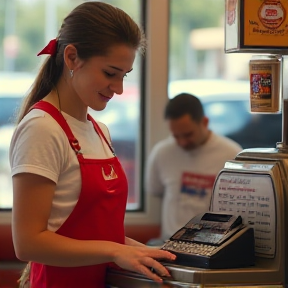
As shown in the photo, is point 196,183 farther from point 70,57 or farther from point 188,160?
point 70,57

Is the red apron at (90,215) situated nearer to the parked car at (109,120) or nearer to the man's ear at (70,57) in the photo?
the man's ear at (70,57)

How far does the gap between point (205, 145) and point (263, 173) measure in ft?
7.70

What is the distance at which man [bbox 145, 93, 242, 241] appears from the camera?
4.17m

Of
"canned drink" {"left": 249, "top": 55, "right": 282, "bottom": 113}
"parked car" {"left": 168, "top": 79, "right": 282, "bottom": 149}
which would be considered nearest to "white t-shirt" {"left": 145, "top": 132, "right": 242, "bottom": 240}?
"parked car" {"left": 168, "top": 79, "right": 282, "bottom": 149}

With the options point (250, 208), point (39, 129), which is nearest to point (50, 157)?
point (39, 129)

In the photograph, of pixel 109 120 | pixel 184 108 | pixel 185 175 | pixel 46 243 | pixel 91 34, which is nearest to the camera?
pixel 46 243

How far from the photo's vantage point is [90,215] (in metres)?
1.87

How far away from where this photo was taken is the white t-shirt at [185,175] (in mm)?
4168

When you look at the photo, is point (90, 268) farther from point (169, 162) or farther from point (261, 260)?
point (169, 162)

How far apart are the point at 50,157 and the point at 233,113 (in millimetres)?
3043

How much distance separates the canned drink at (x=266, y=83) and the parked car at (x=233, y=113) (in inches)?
102

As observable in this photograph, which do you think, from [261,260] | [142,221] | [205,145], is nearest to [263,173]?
[261,260]

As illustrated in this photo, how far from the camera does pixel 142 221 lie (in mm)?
4625

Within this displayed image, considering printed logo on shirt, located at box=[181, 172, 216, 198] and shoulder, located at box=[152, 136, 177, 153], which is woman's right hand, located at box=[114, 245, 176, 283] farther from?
shoulder, located at box=[152, 136, 177, 153]
